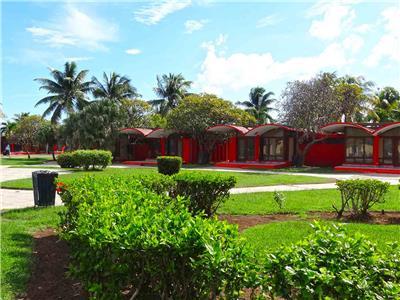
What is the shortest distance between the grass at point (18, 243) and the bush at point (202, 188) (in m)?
2.79

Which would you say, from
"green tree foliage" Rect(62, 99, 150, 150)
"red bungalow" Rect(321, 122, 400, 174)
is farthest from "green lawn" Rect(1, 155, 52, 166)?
"red bungalow" Rect(321, 122, 400, 174)

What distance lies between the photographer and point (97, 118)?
36.8 m

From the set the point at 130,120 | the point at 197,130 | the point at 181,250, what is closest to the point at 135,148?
the point at 130,120

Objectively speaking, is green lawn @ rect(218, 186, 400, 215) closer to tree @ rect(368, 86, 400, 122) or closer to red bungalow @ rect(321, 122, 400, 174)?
red bungalow @ rect(321, 122, 400, 174)

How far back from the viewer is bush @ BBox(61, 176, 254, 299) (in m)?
2.75

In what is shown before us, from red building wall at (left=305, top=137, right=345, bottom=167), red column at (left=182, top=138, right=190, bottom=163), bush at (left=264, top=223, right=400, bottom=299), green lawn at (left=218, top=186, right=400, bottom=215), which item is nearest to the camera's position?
bush at (left=264, top=223, right=400, bottom=299)

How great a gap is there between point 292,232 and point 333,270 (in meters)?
5.16

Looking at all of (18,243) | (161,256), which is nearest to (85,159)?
(18,243)

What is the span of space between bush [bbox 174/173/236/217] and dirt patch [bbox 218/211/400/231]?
550mm

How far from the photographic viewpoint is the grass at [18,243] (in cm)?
508

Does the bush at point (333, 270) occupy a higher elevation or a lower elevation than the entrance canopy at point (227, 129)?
lower

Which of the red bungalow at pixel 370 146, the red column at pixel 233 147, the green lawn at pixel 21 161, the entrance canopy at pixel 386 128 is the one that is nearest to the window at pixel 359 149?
the red bungalow at pixel 370 146

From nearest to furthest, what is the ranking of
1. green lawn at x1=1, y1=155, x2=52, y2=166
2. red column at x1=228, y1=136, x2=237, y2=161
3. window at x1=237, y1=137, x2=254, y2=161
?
green lawn at x1=1, y1=155, x2=52, y2=166 → window at x1=237, y1=137, x2=254, y2=161 → red column at x1=228, y1=136, x2=237, y2=161

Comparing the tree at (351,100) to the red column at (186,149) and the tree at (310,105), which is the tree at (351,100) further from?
the red column at (186,149)
